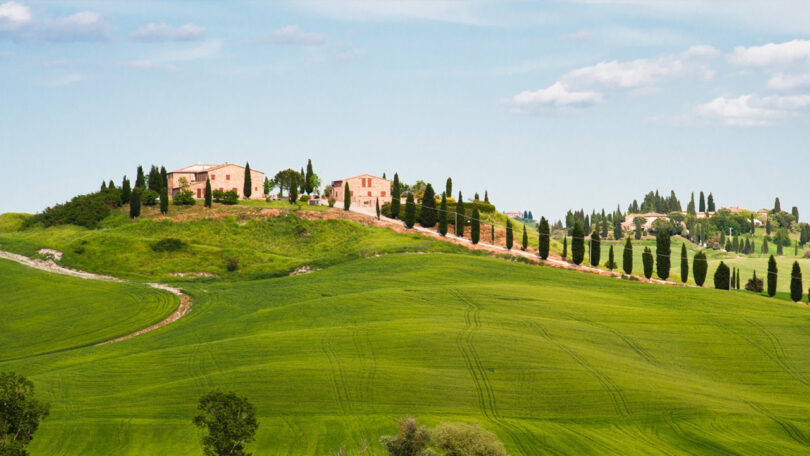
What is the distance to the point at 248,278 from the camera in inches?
3819

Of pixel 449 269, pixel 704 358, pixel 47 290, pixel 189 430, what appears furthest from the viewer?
pixel 449 269

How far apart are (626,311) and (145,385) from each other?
41.8 meters

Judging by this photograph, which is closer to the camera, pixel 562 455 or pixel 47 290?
pixel 562 455

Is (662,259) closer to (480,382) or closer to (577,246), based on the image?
(577,246)

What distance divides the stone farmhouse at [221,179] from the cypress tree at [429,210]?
3357cm

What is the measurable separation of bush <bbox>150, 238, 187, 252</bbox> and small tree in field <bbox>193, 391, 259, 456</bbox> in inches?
2724

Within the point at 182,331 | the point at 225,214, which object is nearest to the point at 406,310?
the point at 182,331


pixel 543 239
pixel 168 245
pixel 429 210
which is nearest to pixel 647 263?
pixel 543 239

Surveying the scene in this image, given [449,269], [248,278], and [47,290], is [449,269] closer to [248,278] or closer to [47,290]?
[248,278]

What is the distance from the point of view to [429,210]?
125 metres

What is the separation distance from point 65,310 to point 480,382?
46.6 meters

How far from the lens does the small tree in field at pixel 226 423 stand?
3741 centimetres

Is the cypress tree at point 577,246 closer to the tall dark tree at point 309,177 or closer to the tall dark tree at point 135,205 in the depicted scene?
the tall dark tree at point 309,177

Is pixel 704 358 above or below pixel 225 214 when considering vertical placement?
below
